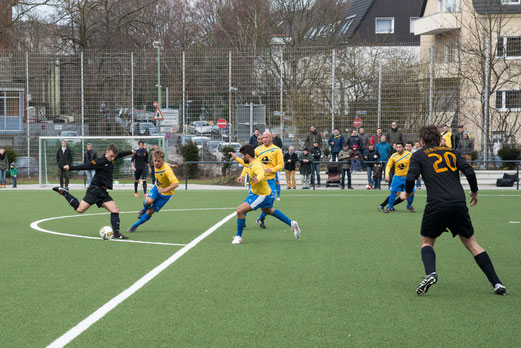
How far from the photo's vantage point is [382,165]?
25906 mm

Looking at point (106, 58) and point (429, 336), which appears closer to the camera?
point (429, 336)

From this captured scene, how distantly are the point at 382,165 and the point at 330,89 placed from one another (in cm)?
662

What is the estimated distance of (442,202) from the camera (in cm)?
723

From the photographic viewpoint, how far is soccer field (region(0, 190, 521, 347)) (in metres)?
5.77

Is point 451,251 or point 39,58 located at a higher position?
point 39,58

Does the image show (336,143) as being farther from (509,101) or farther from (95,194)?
(95,194)

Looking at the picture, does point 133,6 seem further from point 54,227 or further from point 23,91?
point 54,227

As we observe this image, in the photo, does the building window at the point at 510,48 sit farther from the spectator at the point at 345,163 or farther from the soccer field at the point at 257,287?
the soccer field at the point at 257,287

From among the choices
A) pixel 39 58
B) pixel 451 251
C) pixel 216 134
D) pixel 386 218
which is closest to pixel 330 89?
pixel 216 134

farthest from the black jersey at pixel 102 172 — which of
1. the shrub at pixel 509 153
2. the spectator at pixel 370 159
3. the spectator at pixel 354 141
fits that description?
the shrub at pixel 509 153

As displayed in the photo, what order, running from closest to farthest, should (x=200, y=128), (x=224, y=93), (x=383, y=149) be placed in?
(x=383, y=149) < (x=200, y=128) < (x=224, y=93)

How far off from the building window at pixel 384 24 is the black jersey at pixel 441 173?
5470 cm

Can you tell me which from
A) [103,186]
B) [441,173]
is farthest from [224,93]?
[441,173]

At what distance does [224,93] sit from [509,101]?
514 inches
